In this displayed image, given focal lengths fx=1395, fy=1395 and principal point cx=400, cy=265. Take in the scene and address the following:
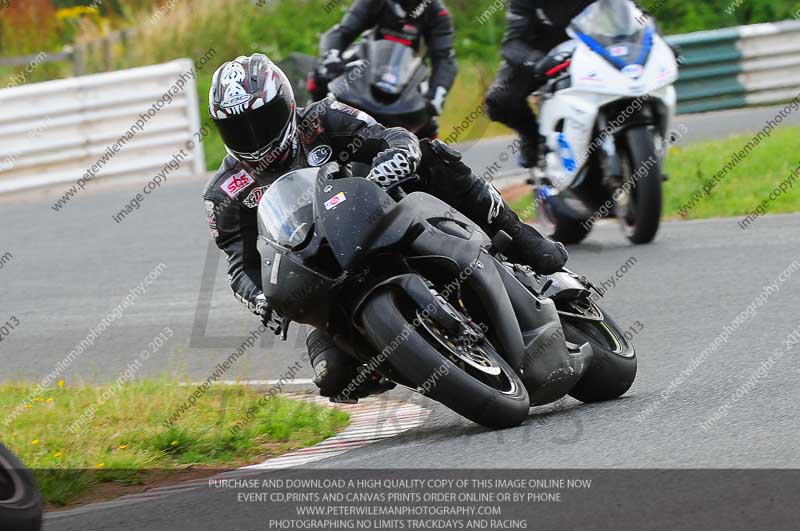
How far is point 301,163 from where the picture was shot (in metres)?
5.90

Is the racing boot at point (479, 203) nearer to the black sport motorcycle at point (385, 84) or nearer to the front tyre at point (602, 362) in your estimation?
the front tyre at point (602, 362)

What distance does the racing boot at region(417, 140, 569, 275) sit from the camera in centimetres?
573

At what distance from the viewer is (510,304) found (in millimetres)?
5270

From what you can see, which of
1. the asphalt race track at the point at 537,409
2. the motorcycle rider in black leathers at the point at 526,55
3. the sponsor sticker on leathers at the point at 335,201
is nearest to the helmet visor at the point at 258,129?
the sponsor sticker on leathers at the point at 335,201

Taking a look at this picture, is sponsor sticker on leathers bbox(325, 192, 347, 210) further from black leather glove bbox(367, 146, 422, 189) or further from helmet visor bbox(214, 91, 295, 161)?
helmet visor bbox(214, 91, 295, 161)

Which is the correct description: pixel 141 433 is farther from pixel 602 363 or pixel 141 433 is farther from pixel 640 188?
pixel 640 188

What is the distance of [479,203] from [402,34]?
17.4 feet

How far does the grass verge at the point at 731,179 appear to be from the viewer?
440 inches

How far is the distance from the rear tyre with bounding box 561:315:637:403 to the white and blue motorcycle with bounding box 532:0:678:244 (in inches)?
124

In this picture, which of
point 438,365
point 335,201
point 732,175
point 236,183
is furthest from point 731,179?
point 438,365

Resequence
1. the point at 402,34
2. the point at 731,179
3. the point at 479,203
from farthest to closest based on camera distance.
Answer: the point at 731,179, the point at 402,34, the point at 479,203

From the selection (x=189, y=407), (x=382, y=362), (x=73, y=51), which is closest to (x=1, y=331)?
(x=189, y=407)

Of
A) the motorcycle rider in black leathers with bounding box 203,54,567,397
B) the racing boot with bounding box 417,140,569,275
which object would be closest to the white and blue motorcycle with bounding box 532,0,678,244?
the racing boot with bounding box 417,140,569,275

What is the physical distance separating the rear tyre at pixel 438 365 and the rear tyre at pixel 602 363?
2.19 feet
